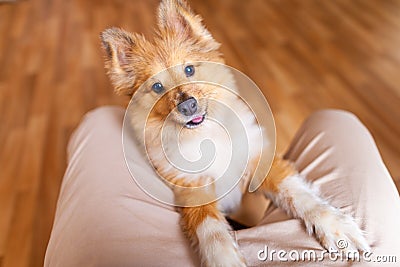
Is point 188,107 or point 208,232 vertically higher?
point 188,107

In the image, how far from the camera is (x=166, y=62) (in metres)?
1.02

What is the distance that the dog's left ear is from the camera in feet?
3.41

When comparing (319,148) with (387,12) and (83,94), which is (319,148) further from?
(387,12)

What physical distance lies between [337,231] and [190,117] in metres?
0.44

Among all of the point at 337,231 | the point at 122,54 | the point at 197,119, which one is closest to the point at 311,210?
the point at 337,231

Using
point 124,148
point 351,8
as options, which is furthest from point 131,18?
point 124,148

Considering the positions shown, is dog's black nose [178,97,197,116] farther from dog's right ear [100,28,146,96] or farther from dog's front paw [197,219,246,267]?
dog's front paw [197,219,246,267]

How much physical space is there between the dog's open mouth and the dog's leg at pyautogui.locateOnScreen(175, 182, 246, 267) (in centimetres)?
20

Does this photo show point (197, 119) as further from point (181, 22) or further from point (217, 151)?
point (181, 22)

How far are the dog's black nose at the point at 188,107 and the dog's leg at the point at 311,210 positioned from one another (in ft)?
1.07

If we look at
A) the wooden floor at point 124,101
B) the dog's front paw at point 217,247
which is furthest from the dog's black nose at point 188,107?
the wooden floor at point 124,101

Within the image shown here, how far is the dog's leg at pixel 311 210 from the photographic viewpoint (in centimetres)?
96

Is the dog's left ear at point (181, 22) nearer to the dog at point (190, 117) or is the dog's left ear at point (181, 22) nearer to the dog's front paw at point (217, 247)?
the dog at point (190, 117)

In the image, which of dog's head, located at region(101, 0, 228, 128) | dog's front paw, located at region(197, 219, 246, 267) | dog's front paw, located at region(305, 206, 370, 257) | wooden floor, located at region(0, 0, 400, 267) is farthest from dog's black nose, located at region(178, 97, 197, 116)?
wooden floor, located at region(0, 0, 400, 267)
